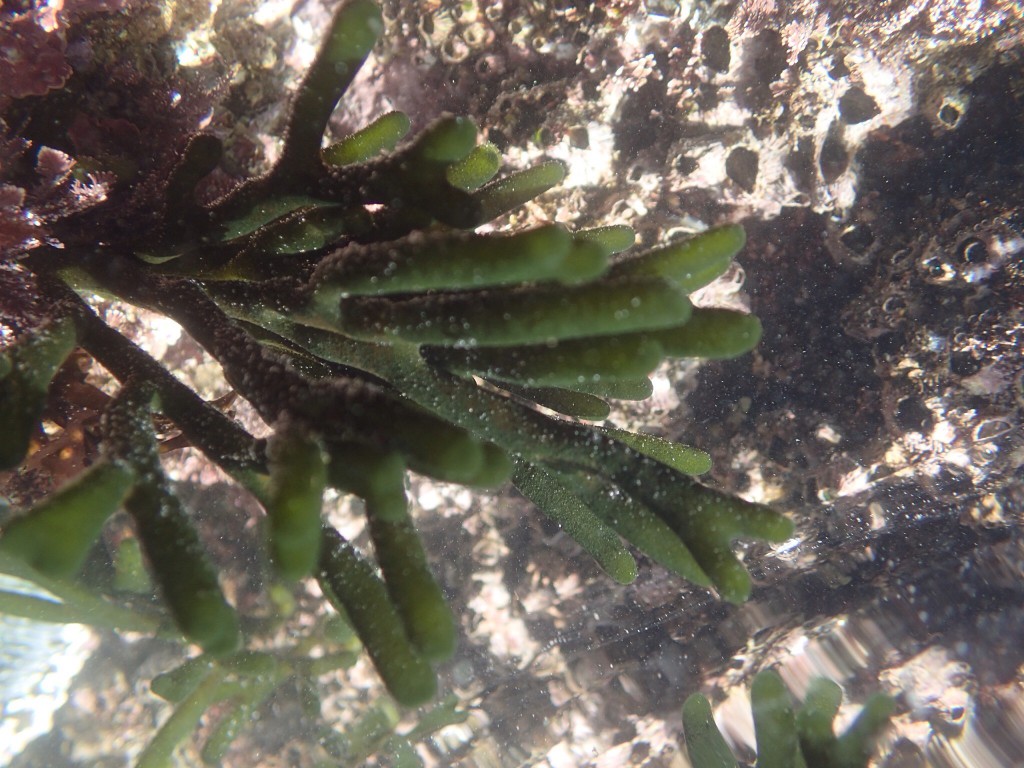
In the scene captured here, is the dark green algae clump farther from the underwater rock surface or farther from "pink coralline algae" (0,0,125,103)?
the underwater rock surface

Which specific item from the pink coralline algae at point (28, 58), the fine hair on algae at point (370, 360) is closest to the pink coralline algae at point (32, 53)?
the pink coralline algae at point (28, 58)

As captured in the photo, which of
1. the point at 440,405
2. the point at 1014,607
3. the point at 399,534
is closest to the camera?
the point at 399,534

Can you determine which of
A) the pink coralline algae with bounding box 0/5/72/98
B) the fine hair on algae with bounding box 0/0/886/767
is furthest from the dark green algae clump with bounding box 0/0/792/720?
the pink coralline algae with bounding box 0/5/72/98

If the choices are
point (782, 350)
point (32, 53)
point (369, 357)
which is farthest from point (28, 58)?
point (782, 350)

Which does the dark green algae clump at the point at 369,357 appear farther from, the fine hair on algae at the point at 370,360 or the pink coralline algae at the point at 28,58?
the pink coralline algae at the point at 28,58

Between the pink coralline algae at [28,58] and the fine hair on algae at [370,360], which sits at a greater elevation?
the pink coralline algae at [28,58]

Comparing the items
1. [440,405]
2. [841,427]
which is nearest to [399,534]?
[440,405]

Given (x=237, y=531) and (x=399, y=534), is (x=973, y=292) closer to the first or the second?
(x=399, y=534)
